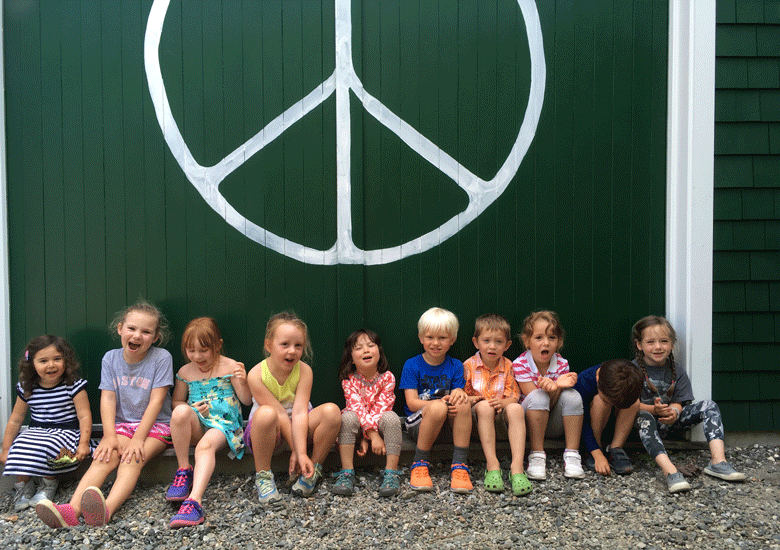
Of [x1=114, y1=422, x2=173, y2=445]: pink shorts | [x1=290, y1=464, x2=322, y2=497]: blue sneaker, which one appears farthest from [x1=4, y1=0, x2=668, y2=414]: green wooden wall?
[x1=290, y1=464, x2=322, y2=497]: blue sneaker

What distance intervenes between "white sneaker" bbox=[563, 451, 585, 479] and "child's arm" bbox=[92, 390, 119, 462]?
7.40 feet

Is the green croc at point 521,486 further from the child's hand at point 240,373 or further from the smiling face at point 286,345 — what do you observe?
the child's hand at point 240,373

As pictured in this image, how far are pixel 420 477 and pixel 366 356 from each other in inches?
26.2

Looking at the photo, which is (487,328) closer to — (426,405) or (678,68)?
(426,405)

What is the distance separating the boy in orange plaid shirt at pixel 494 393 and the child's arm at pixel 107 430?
1.81 meters

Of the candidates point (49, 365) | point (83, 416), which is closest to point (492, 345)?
point (83, 416)

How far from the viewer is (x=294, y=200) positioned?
3127 mm

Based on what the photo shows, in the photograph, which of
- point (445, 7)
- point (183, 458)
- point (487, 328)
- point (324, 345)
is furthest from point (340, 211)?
point (183, 458)

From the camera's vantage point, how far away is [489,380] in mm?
3008

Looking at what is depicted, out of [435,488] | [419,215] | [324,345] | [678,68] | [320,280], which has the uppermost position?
[678,68]

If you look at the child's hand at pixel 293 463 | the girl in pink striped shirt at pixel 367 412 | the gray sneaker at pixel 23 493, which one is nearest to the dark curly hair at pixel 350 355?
the girl in pink striped shirt at pixel 367 412

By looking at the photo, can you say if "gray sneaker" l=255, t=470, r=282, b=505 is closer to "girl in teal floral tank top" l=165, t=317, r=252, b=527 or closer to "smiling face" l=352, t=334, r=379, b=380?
"girl in teal floral tank top" l=165, t=317, r=252, b=527

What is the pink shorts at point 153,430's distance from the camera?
9.26 feet

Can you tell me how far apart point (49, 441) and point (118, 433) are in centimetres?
31
